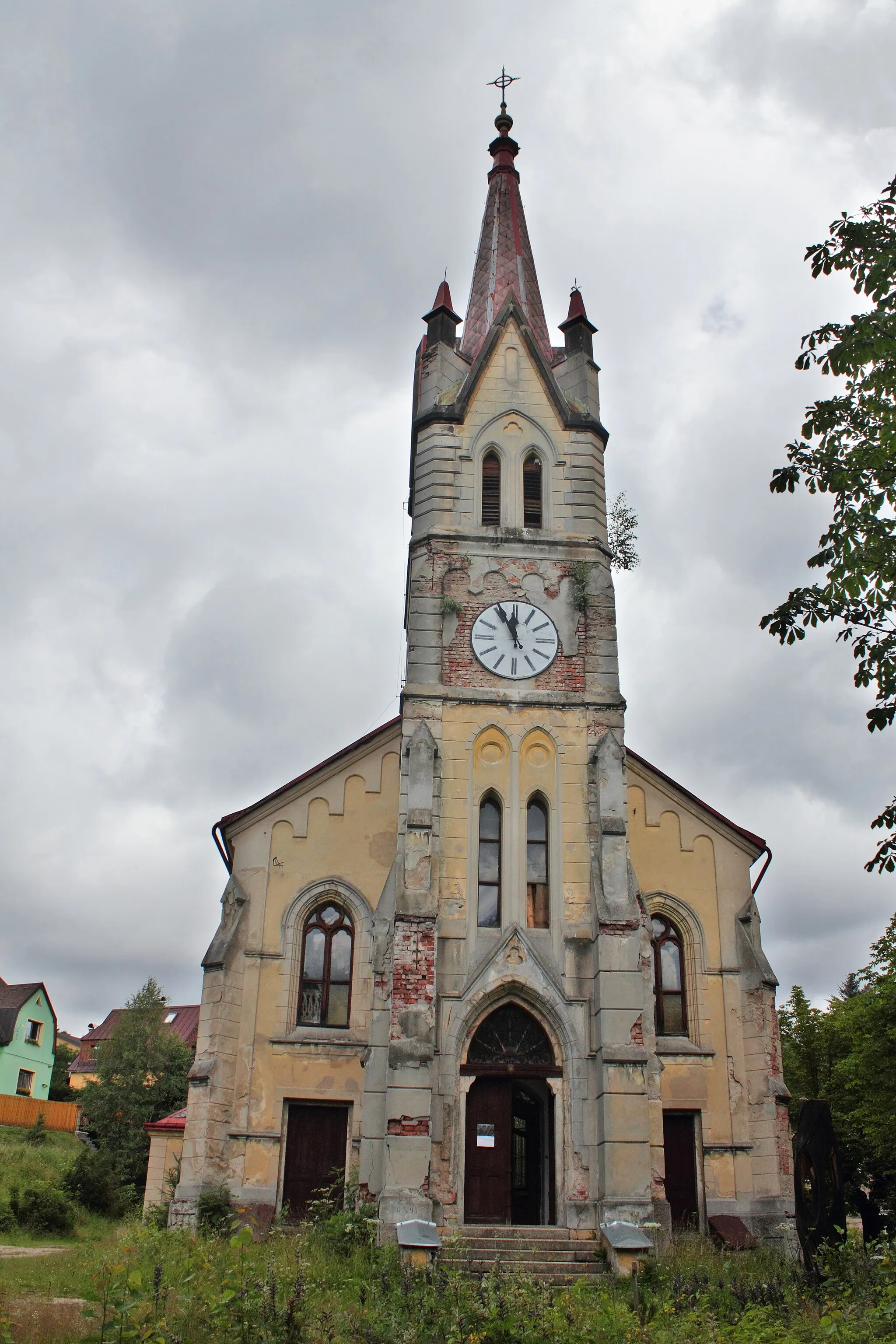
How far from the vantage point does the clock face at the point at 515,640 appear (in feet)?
69.4

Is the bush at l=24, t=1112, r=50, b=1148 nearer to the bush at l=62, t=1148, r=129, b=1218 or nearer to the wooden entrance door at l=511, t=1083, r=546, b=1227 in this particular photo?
the bush at l=62, t=1148, r=129, b=1218

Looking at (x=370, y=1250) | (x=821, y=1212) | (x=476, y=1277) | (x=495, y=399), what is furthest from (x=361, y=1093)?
(x=495, y=399)

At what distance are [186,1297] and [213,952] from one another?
37.3 feet

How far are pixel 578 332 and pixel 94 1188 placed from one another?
24.5 metres

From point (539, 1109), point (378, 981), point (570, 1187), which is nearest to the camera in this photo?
point (570, 1187)

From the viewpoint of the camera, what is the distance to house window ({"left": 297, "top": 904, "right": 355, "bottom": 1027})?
20.9 m

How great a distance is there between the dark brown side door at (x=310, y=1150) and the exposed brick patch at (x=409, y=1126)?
3.43 m

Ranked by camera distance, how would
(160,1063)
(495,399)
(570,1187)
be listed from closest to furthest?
(570,1187) < (495,399) < (160,1063)

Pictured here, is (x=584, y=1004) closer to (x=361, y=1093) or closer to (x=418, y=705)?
(x=361, y=1093)

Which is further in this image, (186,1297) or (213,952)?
(213,952)

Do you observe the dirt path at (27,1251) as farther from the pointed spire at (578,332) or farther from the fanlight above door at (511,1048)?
the pointed spire at (578,332)

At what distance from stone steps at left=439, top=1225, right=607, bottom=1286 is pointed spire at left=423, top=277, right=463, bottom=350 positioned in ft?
57.2

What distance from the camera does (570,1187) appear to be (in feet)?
57.1

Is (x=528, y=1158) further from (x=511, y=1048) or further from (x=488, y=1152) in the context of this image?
(x=511, y=1048)
